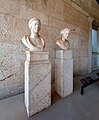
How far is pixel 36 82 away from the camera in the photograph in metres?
2.07

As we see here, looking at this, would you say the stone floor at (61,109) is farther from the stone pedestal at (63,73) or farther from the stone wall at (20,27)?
the stone wall at (20,27)

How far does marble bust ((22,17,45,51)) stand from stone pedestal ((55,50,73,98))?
Result: 64 centimetres

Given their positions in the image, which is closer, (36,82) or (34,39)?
(36,82)

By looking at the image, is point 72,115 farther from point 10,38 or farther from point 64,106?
point 10,38

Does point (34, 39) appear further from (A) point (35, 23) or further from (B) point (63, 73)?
(B) point (63, 73)

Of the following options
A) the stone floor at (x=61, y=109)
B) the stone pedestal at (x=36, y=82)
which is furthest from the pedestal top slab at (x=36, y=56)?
the stone floor at (x=61, y=109)

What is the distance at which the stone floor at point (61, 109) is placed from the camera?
1.92 m

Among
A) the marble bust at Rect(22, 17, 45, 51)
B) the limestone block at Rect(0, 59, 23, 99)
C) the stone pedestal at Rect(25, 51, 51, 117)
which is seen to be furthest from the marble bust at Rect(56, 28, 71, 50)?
the limestone block at Rect(0, 59, 23, 99)

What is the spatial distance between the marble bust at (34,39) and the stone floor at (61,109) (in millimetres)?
967

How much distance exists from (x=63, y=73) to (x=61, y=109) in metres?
0.79

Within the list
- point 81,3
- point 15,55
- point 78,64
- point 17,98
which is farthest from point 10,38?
point 81,3

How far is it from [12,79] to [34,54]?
3.49 ft

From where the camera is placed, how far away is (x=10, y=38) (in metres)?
2.80

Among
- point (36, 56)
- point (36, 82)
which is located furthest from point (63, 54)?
point (36, 82)
